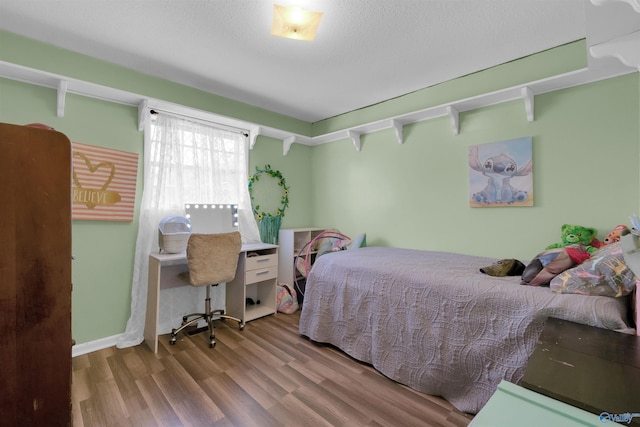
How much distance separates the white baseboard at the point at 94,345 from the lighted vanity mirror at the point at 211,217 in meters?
1.18

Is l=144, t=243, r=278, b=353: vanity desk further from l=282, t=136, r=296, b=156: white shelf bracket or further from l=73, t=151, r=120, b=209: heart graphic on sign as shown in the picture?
l=282, t=136, r=296, b=156: white shelf bracket

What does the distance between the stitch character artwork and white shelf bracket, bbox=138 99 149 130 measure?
3.10 meters

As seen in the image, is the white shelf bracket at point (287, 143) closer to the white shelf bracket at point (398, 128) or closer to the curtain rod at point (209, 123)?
the curtain rod at point (209, 123)

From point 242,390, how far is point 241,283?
127cm

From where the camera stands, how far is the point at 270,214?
3732 mm

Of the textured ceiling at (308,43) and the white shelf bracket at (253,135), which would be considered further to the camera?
the white shelf bracket at (253,135)

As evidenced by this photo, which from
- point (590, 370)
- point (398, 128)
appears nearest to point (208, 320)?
point (590, 370)

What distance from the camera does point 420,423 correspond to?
162 cm

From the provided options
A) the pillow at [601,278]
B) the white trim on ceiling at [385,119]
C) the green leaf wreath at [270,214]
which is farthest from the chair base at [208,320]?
the pillow at [601,278]

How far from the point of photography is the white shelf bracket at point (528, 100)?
230cm

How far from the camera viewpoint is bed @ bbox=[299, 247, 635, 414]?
149cm

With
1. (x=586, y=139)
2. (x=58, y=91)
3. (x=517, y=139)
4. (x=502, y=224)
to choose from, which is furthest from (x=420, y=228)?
(x=58, y=91)

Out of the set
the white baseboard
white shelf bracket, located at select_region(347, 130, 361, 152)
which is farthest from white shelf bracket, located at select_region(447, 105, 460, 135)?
the white baseboard

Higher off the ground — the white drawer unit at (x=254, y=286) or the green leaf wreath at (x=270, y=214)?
the green leaf wreath at (x=270, y=214)
